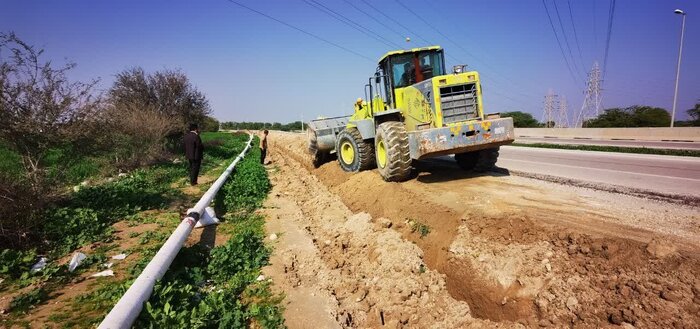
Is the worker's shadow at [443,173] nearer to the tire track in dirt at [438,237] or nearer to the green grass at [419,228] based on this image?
the tire track in dirt at [438,237]

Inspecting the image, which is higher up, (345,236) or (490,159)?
(490,159)

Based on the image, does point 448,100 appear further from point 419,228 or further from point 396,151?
point 419,228

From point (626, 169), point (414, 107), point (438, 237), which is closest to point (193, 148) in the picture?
point (414, 107)

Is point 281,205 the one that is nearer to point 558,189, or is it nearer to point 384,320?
point 384,320

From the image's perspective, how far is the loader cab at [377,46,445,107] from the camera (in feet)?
30.3

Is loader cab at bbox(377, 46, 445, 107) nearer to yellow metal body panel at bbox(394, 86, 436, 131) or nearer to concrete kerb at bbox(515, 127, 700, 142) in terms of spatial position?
yellow metal body panel at bbox(394, 86, 436, 131)

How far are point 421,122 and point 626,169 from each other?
258 inches

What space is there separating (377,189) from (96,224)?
5.26 metres

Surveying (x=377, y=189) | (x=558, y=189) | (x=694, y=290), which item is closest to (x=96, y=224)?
(x=377, y=189)

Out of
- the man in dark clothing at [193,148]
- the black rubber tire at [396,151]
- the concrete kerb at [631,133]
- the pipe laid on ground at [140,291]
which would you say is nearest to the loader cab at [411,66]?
the black rubber tire at [396,151]

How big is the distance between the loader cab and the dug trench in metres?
3.44

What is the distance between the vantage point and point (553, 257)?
4086 mm

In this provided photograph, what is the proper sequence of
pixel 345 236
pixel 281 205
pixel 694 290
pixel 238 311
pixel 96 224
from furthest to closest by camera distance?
pixel 281 205
pixel 96 224
pixel 345 236
pixel 238 311
pixel 694 290

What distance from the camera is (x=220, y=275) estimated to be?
482 centimetres
